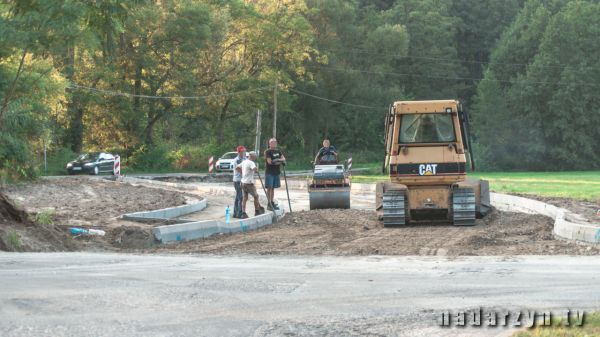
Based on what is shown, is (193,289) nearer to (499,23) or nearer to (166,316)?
(166,316)

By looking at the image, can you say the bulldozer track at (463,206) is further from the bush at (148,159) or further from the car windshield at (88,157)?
the bush at (148,159)

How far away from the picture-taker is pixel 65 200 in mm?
29750

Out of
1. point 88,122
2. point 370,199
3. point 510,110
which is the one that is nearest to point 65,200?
point 370,199

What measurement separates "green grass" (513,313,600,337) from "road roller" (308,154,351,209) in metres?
18.2

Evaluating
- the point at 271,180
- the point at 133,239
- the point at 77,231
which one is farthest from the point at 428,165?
the point at 77,231

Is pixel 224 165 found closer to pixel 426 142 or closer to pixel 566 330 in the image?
pixel 426 142

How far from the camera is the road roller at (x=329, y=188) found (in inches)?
1029

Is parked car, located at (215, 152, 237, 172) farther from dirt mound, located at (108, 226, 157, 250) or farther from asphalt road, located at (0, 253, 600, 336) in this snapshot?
asphalt road, located at (0, 253, 600, 336)

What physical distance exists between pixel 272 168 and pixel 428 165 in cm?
504

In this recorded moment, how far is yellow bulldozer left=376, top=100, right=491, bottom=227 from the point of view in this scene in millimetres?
20875

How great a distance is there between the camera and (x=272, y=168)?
2430 centimetres

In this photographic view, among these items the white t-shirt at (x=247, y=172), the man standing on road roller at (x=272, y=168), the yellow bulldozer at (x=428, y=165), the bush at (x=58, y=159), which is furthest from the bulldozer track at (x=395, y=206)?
the bush at (x=58, y=159)

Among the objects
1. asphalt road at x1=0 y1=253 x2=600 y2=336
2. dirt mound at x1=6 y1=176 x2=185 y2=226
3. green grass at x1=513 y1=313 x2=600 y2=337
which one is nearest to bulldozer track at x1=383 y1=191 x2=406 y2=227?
dirt mound at x1=6 y1=176 x2=185 y2=226

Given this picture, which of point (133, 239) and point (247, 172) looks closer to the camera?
point (133, 239)
